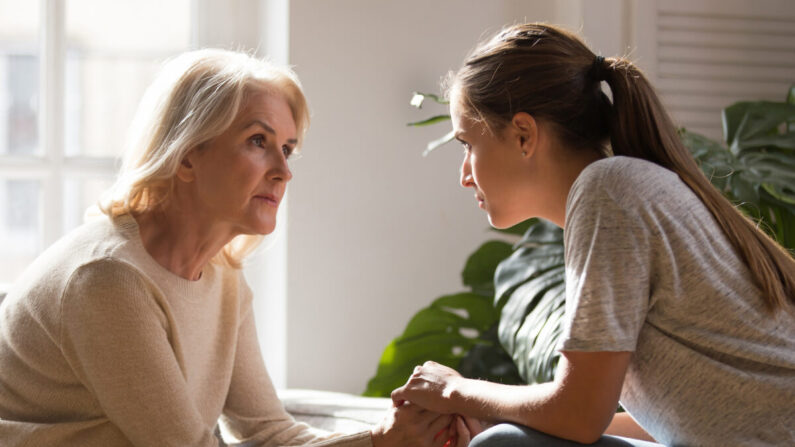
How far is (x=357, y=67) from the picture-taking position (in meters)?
2.57

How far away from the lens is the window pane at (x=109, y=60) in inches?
105

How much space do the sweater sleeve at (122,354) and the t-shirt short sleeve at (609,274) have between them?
669 mm

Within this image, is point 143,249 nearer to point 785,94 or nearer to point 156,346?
point 156,346

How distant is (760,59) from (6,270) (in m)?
2.36

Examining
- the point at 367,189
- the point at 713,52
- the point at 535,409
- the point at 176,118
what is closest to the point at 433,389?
the point at 535,409

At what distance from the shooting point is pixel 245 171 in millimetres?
1608

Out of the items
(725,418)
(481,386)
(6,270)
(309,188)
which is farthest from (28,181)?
(725,418)

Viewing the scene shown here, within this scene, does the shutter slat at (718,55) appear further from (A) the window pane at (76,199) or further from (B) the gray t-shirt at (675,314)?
(A) the window pane at (76,199)

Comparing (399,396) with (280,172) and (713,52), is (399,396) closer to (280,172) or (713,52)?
(280,172)

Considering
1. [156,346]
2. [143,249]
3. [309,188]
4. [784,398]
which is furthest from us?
[309,188]

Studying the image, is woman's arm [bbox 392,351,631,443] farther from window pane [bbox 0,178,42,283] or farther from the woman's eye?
window pane [bbox 0,178,42,283]

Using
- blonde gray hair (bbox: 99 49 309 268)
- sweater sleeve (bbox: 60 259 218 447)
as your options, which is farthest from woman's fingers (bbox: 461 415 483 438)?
blonde gray hair (bbox: 99 49 309 268)

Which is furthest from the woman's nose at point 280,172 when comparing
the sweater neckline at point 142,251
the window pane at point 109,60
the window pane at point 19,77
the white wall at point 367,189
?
the window pane at point 19,77

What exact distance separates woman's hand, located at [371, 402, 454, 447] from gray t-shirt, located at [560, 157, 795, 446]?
0.40 meters
